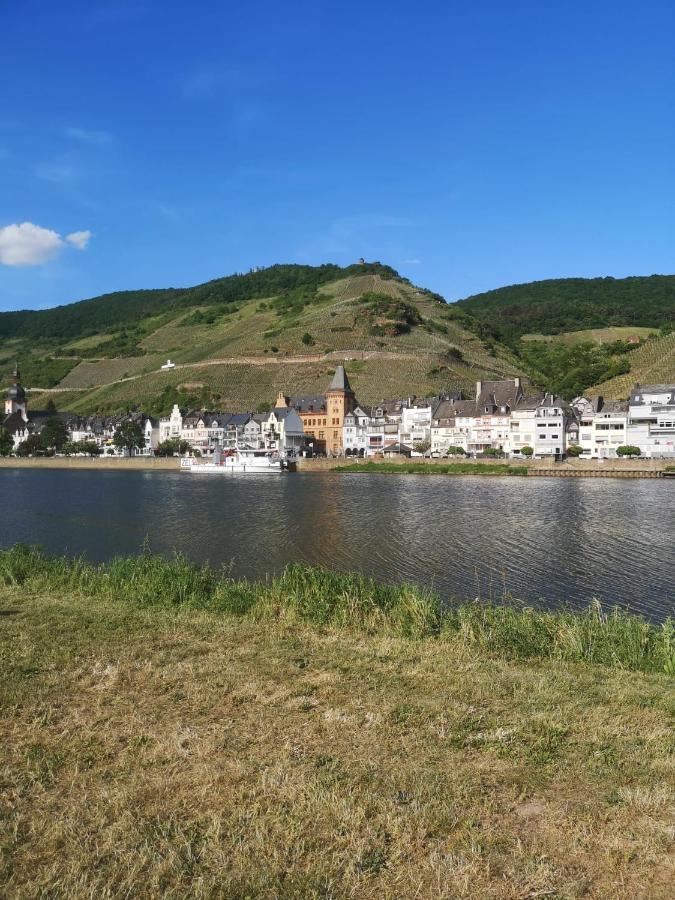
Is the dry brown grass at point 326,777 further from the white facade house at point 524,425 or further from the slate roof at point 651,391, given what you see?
the white facade house at point 524,425

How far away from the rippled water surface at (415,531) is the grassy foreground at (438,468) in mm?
13901

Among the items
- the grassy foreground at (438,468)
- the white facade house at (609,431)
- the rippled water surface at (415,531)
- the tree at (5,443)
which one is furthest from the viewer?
the tree at (5,443)

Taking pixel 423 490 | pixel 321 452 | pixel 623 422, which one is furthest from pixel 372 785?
pixel 321 452

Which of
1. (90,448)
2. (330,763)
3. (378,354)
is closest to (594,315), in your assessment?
(378,354)

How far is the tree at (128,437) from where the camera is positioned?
386ft

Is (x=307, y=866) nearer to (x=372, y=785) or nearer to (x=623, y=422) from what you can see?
(x=372, y=785)

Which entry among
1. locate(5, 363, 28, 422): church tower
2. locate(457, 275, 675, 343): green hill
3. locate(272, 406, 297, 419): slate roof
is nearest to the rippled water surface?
locate(272, 406, 297, 419): slate roof

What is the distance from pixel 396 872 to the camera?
4.86 meters

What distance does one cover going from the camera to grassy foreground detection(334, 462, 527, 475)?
77875 mm

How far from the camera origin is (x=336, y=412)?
113 m

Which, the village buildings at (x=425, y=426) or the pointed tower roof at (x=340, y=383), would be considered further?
the pointed tower roof at (x=340, y=383)

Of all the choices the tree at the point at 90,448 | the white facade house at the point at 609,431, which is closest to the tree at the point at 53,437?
the tree at the point at 90,448

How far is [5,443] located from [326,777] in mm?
134583

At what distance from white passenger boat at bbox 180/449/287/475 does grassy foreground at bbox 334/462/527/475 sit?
9.76 metres
